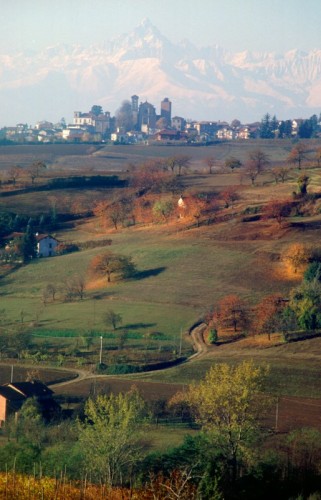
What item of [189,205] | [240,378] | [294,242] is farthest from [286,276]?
[240,378]

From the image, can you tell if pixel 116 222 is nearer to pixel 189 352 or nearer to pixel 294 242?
pixel 294 242

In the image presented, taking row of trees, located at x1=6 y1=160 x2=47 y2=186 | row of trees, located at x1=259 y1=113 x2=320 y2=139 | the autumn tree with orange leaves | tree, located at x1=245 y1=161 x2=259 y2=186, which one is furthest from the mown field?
→ row of trees, located at x1=259 y1=113 x2=320 y2=139

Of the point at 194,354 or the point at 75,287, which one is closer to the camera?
the point at 194,354

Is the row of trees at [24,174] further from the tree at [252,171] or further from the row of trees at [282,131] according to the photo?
the row of trees at [282,131]

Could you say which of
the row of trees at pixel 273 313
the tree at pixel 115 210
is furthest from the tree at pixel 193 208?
the row of trees at pixel 273 313

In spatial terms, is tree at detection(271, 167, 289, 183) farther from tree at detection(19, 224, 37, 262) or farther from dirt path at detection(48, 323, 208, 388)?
dirt path at detection(48, 323, 208, 388)

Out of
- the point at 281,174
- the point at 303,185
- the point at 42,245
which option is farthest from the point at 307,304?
the point at 281,174

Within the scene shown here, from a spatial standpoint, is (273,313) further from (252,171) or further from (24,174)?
(24,174)
